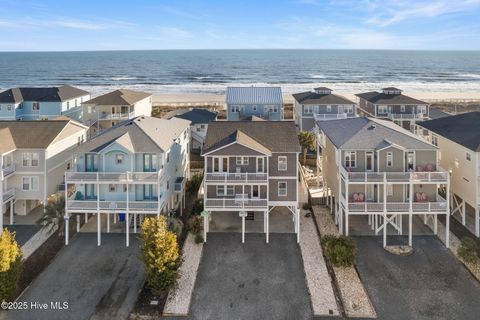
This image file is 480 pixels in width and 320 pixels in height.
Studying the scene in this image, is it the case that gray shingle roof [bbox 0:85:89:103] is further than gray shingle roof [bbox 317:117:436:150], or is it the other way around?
gray shingle roof [bbox 0:85:89:103]

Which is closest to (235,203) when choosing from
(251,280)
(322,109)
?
(251,280)

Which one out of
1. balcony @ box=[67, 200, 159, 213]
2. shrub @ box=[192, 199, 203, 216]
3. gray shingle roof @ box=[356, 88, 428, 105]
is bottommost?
shrub @ box=[192, 199, 203, 216]

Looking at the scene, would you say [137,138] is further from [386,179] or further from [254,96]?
[254,96]

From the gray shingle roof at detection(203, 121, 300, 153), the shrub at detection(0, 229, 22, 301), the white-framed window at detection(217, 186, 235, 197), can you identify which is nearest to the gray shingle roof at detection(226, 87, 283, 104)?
the gray shingle roof at detection(203, 121, 300, 153)

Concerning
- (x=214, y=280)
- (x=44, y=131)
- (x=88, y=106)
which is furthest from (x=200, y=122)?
(x=214, y=280)

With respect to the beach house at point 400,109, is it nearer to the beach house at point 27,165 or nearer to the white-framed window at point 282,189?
the white-framed window at point 282,189

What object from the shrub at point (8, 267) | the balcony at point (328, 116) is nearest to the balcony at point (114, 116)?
the balcony at point (328, 116)

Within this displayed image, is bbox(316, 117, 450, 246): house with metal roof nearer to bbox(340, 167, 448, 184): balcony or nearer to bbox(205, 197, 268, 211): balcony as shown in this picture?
bbox(340, 167, 448, 184): balcony
